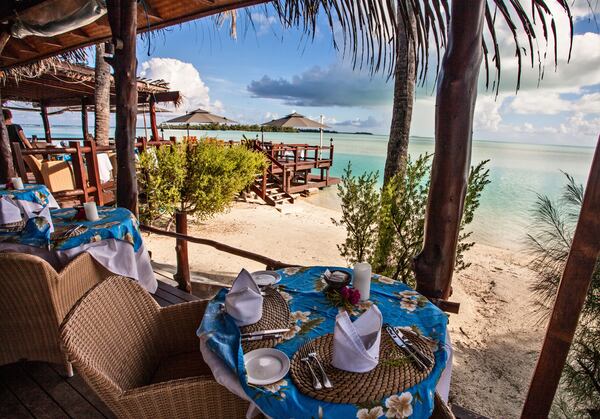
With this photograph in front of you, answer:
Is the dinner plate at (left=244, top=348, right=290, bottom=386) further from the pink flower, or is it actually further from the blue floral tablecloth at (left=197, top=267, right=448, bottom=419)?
the pink flower

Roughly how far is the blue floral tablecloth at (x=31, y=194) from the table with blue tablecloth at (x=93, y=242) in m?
0.68

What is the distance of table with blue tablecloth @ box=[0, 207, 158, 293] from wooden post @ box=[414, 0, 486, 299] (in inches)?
86.3

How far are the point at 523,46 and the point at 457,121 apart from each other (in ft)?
1.88

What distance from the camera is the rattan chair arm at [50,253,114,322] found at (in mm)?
1844

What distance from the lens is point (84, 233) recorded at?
231 centimetres

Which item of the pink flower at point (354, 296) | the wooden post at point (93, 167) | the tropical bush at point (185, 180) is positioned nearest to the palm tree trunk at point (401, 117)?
the pink flower at point (354, 296)

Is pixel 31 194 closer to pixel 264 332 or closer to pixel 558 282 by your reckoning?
pixel 264 332

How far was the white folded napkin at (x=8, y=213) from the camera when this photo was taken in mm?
2445

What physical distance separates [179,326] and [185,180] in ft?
18.8

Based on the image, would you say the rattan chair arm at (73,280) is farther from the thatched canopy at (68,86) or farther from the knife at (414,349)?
the thatched canopy at (68,86)

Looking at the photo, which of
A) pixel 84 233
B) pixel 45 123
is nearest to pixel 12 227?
pixel 84 233

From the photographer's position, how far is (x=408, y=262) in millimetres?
3379

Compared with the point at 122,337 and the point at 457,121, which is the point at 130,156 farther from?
the point at 457,121

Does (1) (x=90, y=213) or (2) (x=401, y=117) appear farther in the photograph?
(2) (x=401, y=117)
